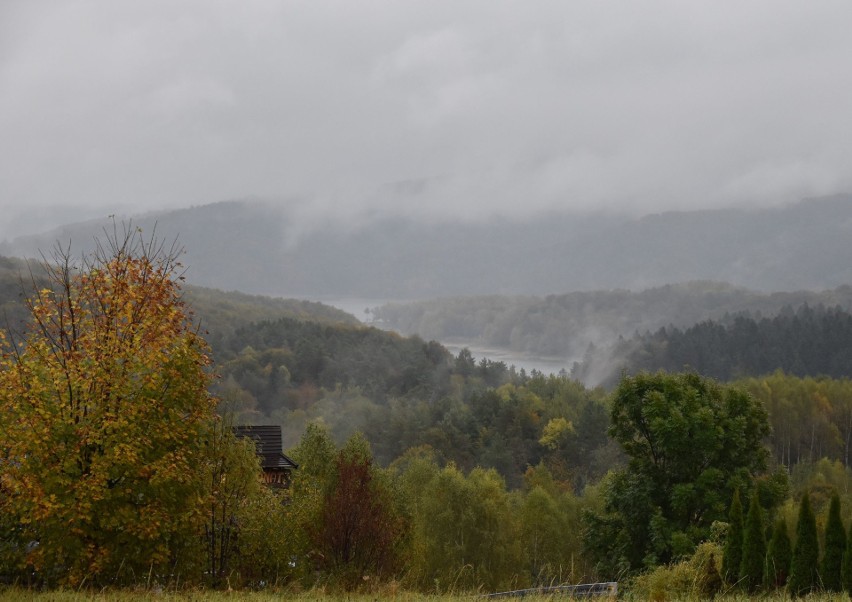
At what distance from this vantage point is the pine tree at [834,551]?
2448 centimetres

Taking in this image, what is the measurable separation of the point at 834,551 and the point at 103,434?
20680 millimetres

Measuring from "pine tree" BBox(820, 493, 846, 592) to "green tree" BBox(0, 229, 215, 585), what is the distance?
18093mm

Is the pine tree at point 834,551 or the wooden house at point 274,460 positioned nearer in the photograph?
the pine tree at point 834,551

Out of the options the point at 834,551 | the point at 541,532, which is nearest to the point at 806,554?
the point at 834,551

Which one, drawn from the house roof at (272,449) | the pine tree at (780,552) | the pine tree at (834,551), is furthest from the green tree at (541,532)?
the pine tree at (834,551)

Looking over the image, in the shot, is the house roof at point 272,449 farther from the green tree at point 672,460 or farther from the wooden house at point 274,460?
the green tree at point 672,460

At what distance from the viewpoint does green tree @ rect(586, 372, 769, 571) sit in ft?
117

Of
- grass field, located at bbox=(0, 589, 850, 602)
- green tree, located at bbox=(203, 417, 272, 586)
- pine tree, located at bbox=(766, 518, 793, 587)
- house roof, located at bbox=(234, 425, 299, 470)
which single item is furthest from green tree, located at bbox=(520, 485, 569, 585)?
grass field, located at bbox=(0, 589, 850, 602)

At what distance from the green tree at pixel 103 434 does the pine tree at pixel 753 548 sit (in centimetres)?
1674

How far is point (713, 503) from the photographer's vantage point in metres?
35.0

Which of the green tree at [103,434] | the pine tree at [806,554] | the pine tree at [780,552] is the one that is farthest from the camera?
the pine tree at [780,552]

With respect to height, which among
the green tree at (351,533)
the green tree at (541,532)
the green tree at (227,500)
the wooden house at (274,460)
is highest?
the green tree at (227,500)

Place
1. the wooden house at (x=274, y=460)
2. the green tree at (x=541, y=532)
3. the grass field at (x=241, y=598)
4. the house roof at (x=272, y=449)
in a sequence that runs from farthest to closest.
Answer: the green tree at (x=541, y=532)
the house roof at (x=272, y=449)
the wooden house at (x=274, y=460)
the grass field at (x=241, y=598)

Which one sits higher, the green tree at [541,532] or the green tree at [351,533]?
the green tree at [351,533]
